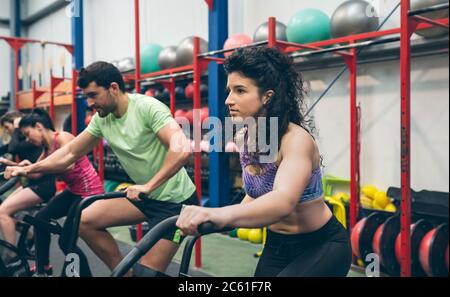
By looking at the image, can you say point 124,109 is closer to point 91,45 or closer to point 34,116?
point 34,116

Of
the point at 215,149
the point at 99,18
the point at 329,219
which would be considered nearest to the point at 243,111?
the point at 329,219

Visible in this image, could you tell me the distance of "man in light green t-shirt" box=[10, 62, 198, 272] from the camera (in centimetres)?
175

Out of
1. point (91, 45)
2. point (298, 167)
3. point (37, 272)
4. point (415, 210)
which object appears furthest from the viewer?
point (91, 45)

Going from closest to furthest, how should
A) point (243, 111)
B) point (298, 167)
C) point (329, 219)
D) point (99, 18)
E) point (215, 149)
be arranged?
1. point (298, 167)
2. point (243, 111)
3. point (329, 219)
4. point (215, 149)
5. point (99, 18)

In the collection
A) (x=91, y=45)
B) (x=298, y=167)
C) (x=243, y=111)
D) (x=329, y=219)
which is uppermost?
(x=91, y=45)

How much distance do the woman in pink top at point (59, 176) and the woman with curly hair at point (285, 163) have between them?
992 millimetres

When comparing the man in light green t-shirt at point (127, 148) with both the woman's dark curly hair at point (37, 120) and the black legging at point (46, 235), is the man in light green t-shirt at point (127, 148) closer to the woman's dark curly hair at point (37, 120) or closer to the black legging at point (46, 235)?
the black legging at point (46, 235)

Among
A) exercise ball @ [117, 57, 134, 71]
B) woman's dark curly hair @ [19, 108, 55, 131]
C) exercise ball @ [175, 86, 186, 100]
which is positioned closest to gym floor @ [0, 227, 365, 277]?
woman's dark curly hair @ [19, 108, 55, 131]

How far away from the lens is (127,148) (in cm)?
184

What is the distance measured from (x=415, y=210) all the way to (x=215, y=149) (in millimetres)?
1597

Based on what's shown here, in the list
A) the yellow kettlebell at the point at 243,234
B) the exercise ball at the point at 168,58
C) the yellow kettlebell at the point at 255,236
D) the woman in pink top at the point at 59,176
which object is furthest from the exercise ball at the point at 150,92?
the woman in pink top at the point at 59,176

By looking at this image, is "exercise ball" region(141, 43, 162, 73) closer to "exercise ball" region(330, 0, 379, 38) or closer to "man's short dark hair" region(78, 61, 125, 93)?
"exercise ball" region(330, 0, 379, 38)

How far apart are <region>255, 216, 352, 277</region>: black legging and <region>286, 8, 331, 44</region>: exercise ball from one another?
258cm
